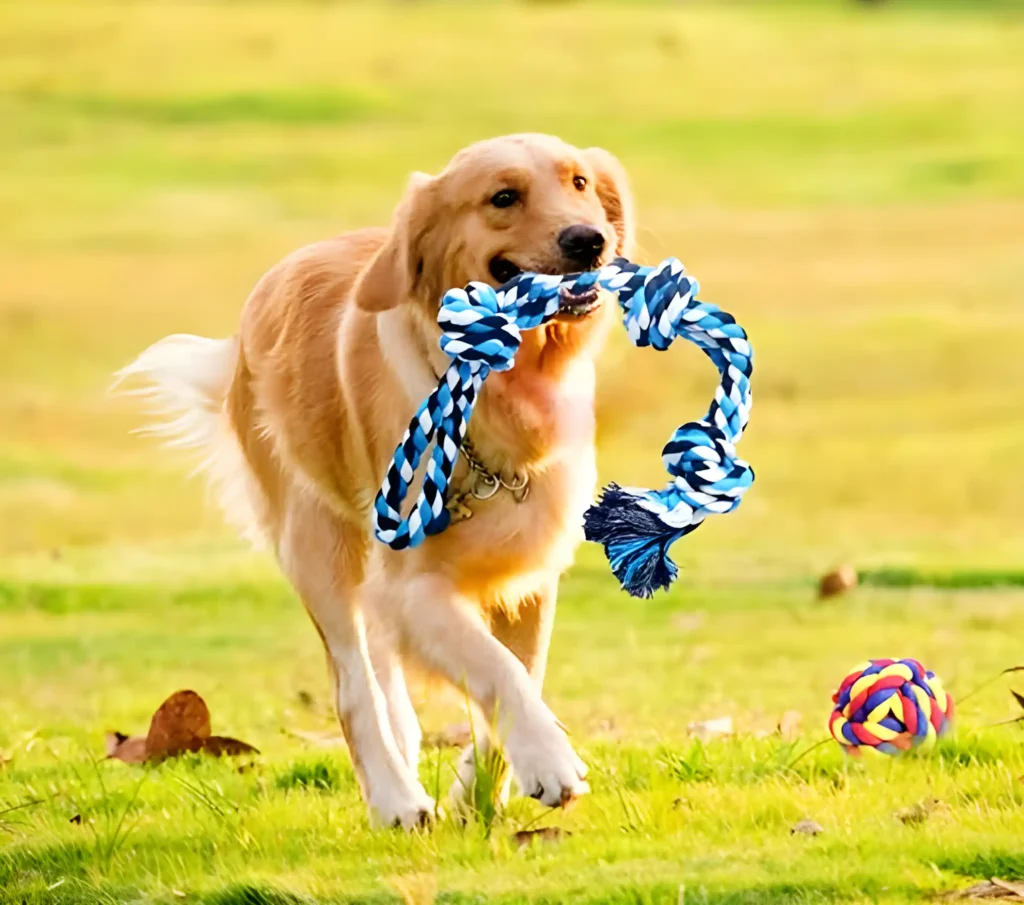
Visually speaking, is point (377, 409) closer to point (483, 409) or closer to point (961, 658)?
point (483, 409)

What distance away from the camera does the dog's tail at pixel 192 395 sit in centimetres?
594

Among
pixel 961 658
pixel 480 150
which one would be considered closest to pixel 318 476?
pixel 480 150

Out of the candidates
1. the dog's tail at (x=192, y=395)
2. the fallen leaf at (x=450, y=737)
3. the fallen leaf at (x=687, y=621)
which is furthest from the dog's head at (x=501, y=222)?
the fallen leaf at (x=687, y=621)

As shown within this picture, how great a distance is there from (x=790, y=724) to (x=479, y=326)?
7.37ft

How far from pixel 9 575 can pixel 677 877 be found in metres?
6.55

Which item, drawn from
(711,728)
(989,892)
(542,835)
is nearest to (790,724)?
(711,728)

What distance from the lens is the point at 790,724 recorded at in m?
5.93

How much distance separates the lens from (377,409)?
476 centimetres

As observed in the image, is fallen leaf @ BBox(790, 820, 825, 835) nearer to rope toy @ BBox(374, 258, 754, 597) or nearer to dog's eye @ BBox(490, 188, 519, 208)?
rope toy @ BBox(374, 258, 754, 597)

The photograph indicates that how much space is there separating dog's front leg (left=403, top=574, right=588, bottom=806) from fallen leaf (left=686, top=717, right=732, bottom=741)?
3.53 ft

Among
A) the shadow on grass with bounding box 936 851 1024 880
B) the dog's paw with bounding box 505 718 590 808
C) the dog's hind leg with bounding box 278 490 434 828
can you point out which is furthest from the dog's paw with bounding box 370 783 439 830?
the shadow on grass with bounding box 936 851 1024 880

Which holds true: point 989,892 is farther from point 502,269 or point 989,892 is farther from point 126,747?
point 126,747

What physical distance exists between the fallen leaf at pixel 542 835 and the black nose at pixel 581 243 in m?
1.27

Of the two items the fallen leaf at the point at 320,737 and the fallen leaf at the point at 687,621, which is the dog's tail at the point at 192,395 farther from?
the fallen leaf at the point at 687,621
